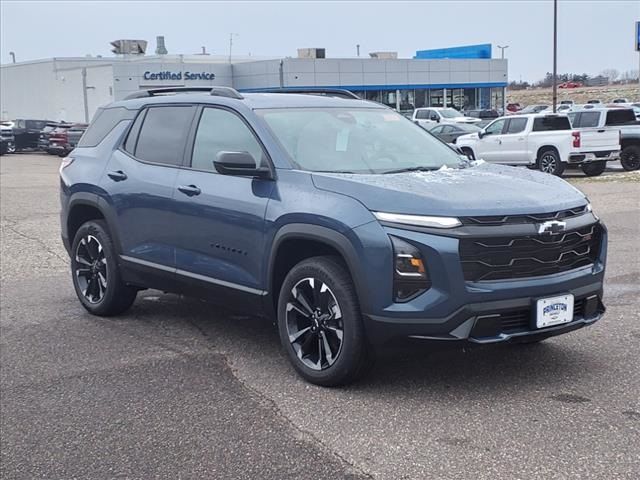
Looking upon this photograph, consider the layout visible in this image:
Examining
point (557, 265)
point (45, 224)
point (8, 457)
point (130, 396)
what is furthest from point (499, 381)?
point (45, 224)

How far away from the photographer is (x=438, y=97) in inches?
2306

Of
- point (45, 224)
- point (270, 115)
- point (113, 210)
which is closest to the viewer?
point (270, 115)

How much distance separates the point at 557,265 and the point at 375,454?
1.64m

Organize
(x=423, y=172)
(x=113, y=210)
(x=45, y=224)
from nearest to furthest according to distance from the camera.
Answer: (x=423, y=172) → (x=113, y=210) → (x=45, y=224)

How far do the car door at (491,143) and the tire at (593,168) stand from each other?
234 centimetres

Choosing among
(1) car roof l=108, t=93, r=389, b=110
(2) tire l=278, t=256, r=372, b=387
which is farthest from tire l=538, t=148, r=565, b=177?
(2) tire l=278, t=256, r=372, b=387

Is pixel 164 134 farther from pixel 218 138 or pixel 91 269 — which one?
pixel 91 269

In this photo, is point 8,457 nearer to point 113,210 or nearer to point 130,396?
point 130,396

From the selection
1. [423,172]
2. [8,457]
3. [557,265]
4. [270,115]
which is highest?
[270,115]

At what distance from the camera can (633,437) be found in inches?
165

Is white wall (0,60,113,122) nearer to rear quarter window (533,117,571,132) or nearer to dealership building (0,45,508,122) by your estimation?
dealership building (0,45,508,122)

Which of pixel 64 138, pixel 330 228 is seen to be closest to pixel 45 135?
pixel 64 138

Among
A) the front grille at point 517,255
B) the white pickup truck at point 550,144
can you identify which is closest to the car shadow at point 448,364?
the front grille at point 517,255

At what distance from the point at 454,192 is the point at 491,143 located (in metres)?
18.2
